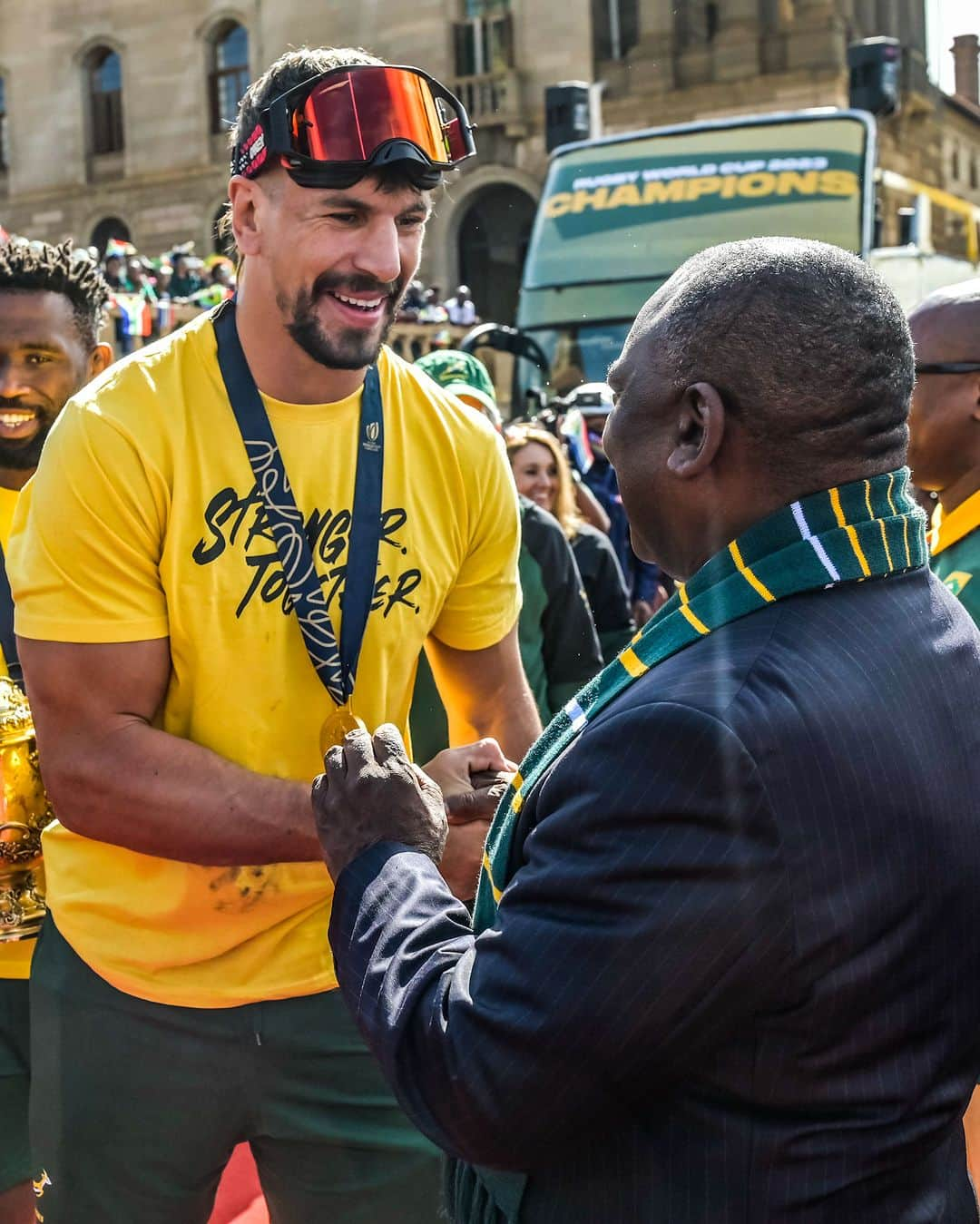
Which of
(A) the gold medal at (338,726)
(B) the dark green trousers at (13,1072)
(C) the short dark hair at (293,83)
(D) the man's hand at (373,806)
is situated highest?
(C) the short dark hair at (293,83)

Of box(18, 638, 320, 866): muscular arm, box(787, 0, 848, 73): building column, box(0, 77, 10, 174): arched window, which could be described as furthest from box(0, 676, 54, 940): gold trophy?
box(0, 77, 10, 174): arched window

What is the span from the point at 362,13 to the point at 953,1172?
1073 inches

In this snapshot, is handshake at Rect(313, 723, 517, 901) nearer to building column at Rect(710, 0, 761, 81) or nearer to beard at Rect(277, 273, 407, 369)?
beard at Rect(277, 273, 407, 369)

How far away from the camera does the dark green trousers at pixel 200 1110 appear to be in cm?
215

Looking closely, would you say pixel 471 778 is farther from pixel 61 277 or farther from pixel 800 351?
pixel 61 277

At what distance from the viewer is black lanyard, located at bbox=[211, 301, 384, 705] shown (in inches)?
82.9

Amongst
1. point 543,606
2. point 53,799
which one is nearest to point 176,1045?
point 53,799

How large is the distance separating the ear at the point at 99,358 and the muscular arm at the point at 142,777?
4.02 feet

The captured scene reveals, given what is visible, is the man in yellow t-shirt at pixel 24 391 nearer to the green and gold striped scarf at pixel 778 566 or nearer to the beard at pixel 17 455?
the beard at pixel 17 455

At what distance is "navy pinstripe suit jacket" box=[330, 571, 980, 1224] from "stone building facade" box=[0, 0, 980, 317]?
1804 cm

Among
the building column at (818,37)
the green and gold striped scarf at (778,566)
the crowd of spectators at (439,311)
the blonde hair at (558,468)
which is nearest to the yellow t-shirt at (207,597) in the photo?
the green and gold striped scarf at (778,566)

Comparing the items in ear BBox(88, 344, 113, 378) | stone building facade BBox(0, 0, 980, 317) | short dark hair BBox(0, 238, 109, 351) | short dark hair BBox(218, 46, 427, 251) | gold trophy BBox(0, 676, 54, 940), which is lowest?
gold trophy BBox(0, 676, 54, 940)

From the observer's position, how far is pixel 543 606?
4.26 metres

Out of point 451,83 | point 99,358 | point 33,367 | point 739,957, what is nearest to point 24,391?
point 33,367
